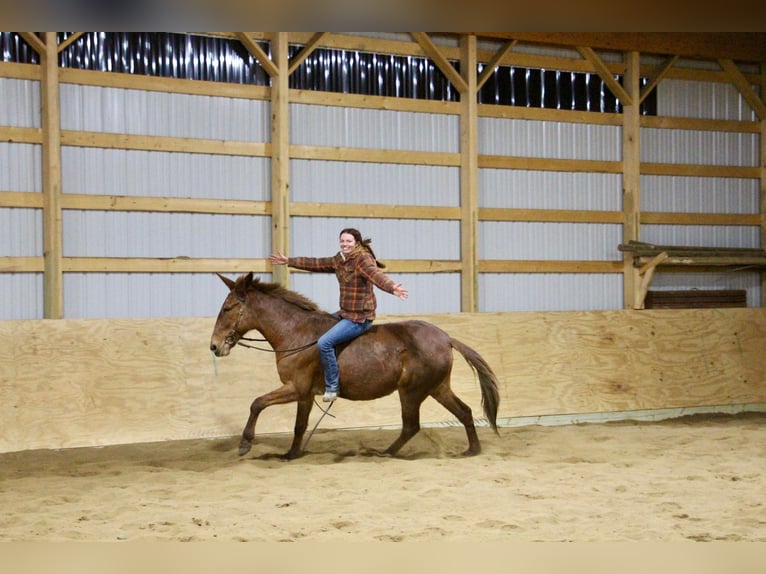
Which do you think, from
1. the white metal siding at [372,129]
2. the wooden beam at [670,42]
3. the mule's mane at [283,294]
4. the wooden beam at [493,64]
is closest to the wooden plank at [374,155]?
the white metal siding at [372,129]

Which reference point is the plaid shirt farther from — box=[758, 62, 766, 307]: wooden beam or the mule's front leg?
box=[758, 62, 766, 307]: wooden beam

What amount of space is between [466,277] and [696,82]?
202 inches

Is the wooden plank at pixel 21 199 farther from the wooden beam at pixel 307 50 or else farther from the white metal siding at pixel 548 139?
the white metal siding at pixel 548 139

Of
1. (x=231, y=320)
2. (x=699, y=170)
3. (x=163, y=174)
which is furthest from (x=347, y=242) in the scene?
(x=699, y=170)

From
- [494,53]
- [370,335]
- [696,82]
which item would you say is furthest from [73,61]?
[696,82]

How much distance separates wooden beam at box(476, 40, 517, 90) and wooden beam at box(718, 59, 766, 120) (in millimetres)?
3782

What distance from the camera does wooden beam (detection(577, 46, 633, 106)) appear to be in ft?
38.3

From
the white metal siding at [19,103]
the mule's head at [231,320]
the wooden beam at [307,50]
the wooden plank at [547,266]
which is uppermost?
the wooden beam at [307,50]

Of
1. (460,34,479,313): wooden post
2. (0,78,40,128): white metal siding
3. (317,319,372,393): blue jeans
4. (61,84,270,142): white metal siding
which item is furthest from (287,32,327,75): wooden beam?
(317,319,372,393): blue jeans

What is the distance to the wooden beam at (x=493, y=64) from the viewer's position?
36.2 feet

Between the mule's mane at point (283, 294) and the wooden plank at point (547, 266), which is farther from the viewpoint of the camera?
the wooden plank at point (547, 266)

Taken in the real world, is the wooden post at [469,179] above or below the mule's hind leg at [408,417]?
above

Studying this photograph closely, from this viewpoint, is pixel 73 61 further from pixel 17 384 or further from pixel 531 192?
pixel 531 192

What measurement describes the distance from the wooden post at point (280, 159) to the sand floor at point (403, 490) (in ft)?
8.30
